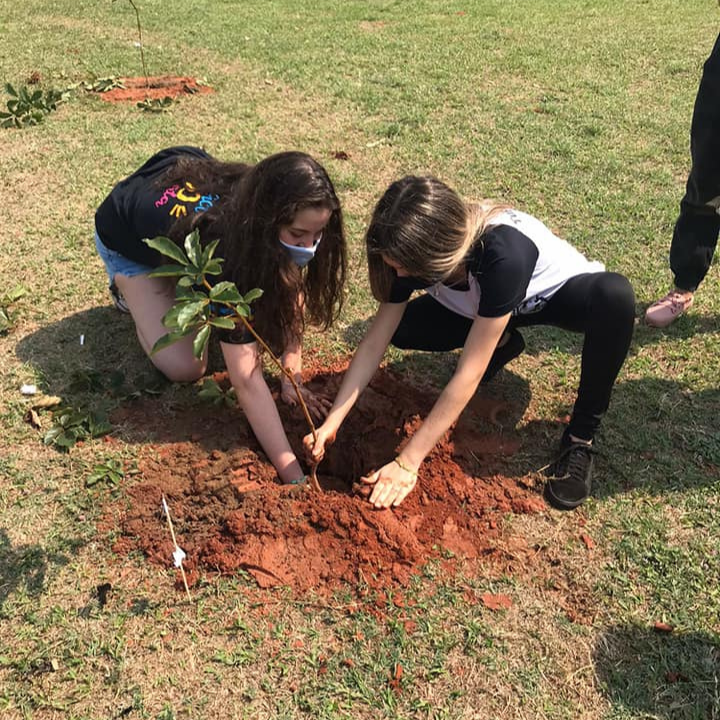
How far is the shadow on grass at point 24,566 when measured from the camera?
2238mm

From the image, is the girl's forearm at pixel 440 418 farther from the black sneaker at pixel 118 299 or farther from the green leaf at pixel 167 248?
the black sneaker at pixel 118 299

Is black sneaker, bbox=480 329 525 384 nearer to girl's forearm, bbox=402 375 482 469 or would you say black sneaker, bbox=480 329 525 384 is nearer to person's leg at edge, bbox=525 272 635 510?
person's leg at edge, bbox=525 272 635 510

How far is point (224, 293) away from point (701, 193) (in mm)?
2417

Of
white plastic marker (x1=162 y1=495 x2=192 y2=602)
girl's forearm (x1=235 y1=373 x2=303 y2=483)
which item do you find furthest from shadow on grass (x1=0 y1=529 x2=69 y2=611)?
girl's forearm (x1=235 y1=373 x2=303 y2=483)

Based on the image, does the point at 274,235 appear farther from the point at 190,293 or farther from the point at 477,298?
the point at 477,298

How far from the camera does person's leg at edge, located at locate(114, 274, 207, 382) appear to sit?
3039mm

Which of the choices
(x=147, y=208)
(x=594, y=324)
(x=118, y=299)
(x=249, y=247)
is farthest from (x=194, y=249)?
(x=118, y=299)

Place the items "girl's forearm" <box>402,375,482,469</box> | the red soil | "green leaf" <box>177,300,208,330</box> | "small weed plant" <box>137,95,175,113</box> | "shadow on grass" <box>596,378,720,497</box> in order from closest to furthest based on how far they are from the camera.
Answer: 1. "green leaf" <box>177,300,208,330</box>
2. "girl's forearm" <box>402,375,482,469</box>
3. "shadow on grass" <box>596,378,720,497</box>
4. "small weed plant" <box>137,95,175,113</box>
5. the red soil

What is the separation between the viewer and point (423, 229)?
6.99 feet

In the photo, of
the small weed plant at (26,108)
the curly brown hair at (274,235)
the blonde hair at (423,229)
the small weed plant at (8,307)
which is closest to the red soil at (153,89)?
the small weed plant at (26,108)

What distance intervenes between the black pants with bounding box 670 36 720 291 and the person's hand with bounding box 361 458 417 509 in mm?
1920

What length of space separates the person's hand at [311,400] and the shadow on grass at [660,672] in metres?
1.32

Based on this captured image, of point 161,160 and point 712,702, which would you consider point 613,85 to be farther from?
point 712,702

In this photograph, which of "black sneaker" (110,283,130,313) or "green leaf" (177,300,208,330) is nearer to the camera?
"green leaf" (177,300,208,330)
